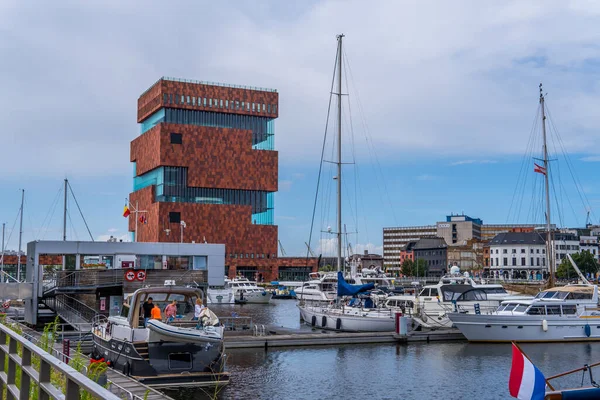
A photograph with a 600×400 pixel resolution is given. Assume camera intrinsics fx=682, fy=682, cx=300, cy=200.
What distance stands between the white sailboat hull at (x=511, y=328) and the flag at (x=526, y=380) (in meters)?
25.0

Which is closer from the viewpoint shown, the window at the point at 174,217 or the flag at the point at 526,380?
the flag at the point at 526,380

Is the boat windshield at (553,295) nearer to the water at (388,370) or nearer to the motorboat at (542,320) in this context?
the motorboat at (542,320)

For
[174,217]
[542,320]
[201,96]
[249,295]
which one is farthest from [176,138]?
[542,320]

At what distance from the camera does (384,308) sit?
4562 cm

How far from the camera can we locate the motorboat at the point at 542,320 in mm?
40281

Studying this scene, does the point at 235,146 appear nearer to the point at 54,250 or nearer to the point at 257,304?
the point at 257,304

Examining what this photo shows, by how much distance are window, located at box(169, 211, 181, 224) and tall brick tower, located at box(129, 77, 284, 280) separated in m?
0.19

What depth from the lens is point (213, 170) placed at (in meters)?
138

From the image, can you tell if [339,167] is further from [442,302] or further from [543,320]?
[543,320]

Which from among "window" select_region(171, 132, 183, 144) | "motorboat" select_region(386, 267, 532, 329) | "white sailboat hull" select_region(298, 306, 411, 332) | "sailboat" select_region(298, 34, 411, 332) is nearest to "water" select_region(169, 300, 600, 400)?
"white sailboat hull" select_region(298, 306, 411, 332)

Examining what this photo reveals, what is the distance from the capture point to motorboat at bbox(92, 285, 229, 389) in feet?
73.2

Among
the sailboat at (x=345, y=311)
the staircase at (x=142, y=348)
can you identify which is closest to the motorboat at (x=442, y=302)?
the sailboat at (x=345, y=311)

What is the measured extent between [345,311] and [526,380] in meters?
30.5

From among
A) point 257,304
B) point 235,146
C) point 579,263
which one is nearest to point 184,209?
point 235,146
